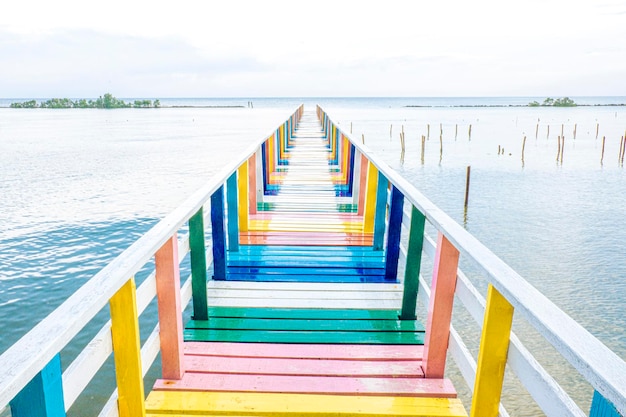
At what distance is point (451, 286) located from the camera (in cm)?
294

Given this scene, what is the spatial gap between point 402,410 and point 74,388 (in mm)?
1729

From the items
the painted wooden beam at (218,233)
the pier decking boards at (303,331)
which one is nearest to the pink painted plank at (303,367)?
the pier decking boards at (303,331)

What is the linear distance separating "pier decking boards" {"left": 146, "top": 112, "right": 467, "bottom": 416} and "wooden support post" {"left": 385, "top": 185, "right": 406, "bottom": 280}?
17mm

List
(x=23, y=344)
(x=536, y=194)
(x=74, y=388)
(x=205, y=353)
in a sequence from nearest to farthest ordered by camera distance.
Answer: (x=23, y=344) < (x=74, y=388) < (x=205, y=353) < (x=536, y=194)

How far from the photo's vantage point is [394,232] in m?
4.62

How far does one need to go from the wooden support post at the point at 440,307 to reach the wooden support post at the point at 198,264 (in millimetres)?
1683

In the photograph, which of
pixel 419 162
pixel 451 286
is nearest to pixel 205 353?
pixel 451 286

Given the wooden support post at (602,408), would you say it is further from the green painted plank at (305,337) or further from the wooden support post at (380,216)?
the wooden support post at (380,216)

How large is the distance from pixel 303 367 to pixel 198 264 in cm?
115

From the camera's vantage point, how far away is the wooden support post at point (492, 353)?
209cm

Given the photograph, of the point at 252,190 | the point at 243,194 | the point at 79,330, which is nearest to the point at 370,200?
the point at 243,194

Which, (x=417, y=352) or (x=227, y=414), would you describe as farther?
(x=417, y=352)

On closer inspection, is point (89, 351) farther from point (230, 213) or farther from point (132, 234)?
point (132, 234)

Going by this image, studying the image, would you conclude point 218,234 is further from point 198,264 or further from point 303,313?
point 303,313
